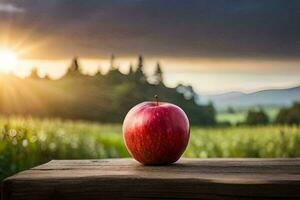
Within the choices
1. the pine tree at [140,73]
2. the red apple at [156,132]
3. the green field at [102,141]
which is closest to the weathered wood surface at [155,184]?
the red apple at [156,132]

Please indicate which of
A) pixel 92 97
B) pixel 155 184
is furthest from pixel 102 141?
pixel 155 184

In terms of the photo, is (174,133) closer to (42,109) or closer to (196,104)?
(196,104)

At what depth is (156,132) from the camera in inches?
91.0

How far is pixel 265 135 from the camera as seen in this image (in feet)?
22.1

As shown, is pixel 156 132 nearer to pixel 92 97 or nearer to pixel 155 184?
pixel 155 184

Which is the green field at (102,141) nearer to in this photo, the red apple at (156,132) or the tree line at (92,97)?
the tree line at (92,97)

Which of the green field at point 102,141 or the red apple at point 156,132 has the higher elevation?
the red apple at point 156,132

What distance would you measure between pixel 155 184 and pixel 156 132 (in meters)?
0.34

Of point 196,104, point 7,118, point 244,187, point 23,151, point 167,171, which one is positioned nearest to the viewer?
point 244,187

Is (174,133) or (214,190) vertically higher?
(174,133)

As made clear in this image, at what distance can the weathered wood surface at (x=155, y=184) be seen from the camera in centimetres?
196

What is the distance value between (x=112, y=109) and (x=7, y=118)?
1.56 metres


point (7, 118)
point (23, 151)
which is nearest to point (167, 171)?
point (23, 151)

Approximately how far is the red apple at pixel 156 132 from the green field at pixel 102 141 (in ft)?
11.7
